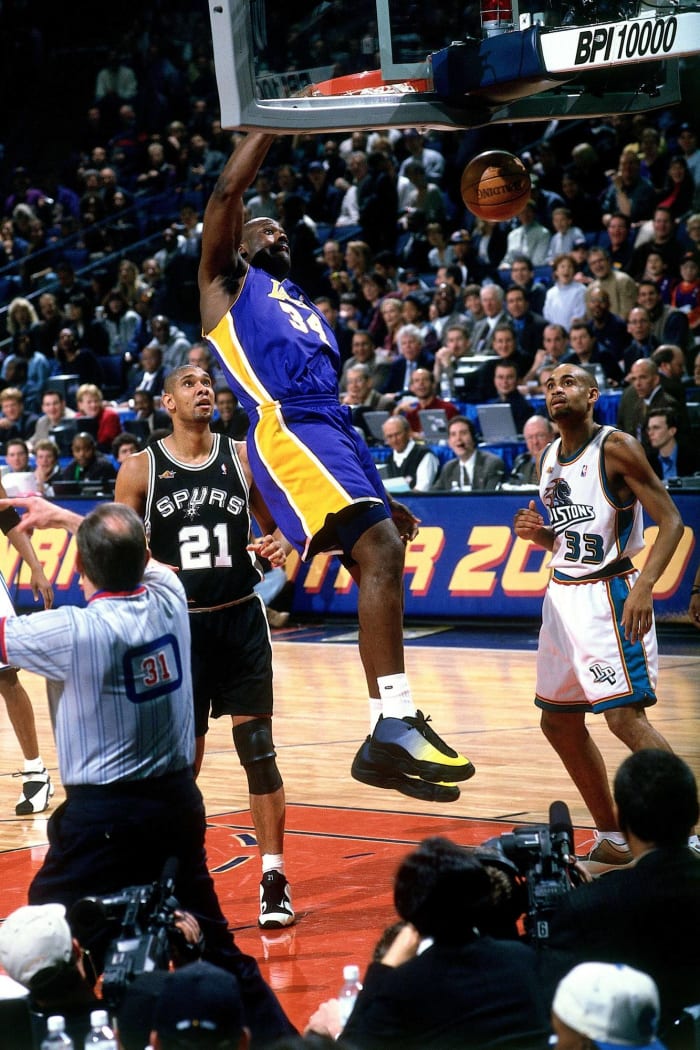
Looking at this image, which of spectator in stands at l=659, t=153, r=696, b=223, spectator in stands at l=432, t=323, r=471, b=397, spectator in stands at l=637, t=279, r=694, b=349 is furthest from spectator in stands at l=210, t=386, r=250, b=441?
spectator in stands at l=659, t=153, r=696, b=223

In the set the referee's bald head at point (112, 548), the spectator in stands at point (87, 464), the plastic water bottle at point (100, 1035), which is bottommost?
the spectator in stands at point (87, 464)

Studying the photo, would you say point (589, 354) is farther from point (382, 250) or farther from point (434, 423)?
point (382, 250)

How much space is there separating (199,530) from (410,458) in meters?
7.12

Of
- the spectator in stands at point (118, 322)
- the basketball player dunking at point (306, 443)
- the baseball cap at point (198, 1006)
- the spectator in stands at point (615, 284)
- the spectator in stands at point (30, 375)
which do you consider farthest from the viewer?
the spectator in stands at point (118, 322)

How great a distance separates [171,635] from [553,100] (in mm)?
3246

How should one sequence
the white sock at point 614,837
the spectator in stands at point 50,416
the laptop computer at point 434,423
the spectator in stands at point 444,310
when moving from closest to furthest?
the white sock at point 614,837 < the laptop computer at point 434,423 < the spectator in stands at point 444,310 < the spectator in stands at point 50,416

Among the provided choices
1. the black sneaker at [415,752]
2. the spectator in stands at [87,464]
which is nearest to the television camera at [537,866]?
the black sneaker at [415,752]

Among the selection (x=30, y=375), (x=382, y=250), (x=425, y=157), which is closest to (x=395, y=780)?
(x=382, y=250)

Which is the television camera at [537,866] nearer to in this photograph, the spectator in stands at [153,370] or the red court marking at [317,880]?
the red court marking at [317,880]

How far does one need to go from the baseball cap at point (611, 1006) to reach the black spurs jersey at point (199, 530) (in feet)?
10.8

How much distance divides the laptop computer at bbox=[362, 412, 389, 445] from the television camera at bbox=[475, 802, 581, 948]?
9.92 metres

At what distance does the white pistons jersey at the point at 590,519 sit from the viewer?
20.6 feet

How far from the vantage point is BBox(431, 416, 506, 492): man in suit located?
41.1 feet

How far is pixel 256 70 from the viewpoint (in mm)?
5352
